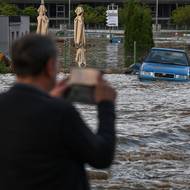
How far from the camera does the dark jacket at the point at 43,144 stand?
3.35 meters

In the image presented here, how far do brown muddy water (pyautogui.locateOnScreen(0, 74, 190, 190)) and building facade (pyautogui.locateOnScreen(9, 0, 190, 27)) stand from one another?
10250 centimetres

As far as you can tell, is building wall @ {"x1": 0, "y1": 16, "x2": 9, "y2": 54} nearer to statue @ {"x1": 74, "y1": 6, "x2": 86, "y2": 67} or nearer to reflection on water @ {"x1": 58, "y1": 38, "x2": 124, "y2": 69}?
reflection on water @ {"x1": 58, "y1": 38, "x2": 124, "y2": 69}

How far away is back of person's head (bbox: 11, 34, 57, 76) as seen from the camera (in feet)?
11.2

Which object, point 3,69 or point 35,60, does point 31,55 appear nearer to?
point 35,60

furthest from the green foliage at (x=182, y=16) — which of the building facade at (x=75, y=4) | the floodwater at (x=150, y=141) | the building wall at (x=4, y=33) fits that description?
the floodwater at (x=150, y=141)

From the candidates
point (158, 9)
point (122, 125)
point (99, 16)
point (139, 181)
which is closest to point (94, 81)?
point (139, 181)

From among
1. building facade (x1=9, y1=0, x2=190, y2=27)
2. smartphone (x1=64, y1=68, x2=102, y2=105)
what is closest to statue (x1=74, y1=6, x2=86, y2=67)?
smartphone (x1=64, y1=68, x2=102, y2=105)

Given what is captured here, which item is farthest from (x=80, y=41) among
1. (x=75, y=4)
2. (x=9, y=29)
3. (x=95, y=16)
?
(x=75, y=4)

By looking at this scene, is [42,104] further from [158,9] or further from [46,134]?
[158,9]

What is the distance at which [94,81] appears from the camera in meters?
3.49

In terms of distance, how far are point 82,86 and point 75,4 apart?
121980 millimetres

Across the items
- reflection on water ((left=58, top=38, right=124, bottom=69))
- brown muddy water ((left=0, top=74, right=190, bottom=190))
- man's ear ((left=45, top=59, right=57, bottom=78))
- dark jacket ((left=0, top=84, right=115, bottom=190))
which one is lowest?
reflection on water ((left=58, top=38, right=124, bottom=69))

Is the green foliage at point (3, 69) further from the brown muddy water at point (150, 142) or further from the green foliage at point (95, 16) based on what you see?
the green foliage at point (95, 16)

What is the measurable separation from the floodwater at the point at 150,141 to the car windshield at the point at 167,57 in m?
3.61
